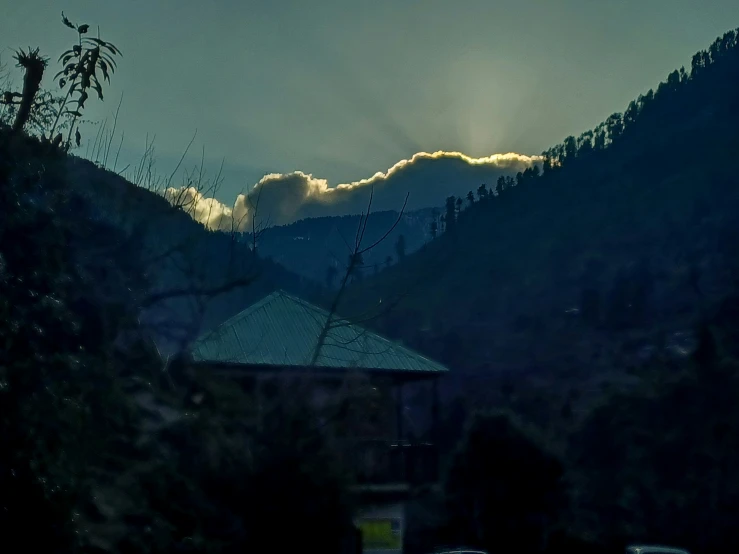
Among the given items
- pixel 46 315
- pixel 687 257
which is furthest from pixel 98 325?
pixel 687 257

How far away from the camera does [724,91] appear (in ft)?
504

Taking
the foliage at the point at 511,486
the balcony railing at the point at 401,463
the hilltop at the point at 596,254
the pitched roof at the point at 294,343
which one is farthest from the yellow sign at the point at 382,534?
the hilltop at the point at 596,254

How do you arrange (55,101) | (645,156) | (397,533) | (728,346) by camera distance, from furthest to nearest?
(645,156) → (728,346) → (397,533) → (55,101)

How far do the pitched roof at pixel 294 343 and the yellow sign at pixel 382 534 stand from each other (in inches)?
140

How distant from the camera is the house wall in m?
21.2

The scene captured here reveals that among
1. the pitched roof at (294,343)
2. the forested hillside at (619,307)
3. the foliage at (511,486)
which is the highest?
the forested hillside at (619,307)

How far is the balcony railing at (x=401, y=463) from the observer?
67.5 ft

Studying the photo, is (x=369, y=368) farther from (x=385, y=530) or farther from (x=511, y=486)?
(x=511, y=486)

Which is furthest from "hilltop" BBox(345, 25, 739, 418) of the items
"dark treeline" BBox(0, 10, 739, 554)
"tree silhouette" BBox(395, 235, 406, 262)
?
"dark treeline" BBox(0, 10, 739, 554)

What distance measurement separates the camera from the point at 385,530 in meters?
21.7

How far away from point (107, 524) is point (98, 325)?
2.20 m

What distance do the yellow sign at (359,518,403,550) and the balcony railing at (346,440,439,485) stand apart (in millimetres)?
1132

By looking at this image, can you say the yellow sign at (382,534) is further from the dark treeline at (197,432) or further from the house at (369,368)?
the dark treeline at (197,432)

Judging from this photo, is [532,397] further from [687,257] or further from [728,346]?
[687,257]
